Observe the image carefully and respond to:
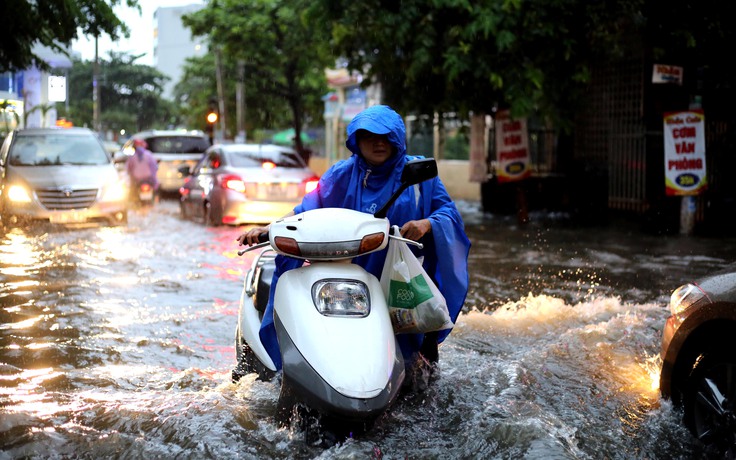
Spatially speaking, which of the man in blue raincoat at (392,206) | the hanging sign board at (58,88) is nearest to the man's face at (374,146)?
the man in blue raincoat at (392,206)

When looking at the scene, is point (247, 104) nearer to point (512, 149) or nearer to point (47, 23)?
point (512, 149)

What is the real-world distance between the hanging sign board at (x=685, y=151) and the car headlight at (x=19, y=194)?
9.04 m

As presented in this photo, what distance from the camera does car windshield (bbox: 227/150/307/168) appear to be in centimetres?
1522

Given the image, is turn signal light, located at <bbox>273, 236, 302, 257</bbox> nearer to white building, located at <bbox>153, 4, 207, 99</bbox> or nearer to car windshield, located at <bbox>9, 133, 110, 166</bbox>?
car windshield, located at <bbox>9, 133, 110, 166</bbox>

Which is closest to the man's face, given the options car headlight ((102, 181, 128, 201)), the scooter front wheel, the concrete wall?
the scooter front wheel

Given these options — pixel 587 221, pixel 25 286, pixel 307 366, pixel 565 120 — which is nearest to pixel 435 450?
pixel 307 366

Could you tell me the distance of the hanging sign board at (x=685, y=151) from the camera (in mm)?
13164

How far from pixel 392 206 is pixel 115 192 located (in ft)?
35.9

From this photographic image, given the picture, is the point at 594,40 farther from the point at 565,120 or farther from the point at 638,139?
the point at 638,139

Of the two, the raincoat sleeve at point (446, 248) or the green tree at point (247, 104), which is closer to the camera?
the raincoat sleeve at point (446, 248)

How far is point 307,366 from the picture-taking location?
11.6 ft

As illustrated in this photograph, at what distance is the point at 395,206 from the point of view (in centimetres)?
430

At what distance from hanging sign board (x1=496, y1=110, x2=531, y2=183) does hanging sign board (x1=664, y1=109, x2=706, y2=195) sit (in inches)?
125

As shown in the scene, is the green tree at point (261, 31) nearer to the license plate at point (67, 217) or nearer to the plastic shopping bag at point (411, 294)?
the license plate at point (67, 217)
